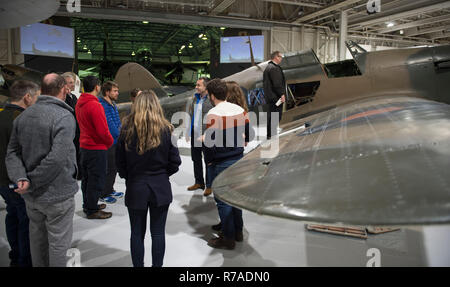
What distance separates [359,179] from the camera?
122 cm

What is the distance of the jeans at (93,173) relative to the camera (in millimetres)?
3395

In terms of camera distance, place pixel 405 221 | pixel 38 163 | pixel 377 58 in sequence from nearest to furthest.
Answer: pixel 405 221
pixel 38 163
pixel 377 58

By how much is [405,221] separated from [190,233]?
2.45 metres

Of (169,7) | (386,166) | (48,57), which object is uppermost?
(169,7)

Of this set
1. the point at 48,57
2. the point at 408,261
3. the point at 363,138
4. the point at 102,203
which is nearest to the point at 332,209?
the point at 363,138

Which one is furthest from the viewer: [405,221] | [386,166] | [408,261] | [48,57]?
[48,57]

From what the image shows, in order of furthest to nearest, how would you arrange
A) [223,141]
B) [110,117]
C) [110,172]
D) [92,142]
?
1. [110,172]
2. [110,117]
3. [92,142]
4. [223,141]

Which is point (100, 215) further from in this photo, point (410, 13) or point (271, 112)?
point (410, 13)

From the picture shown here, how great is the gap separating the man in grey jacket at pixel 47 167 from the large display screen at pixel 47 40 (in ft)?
41.6

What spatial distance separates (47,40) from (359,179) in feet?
48.0

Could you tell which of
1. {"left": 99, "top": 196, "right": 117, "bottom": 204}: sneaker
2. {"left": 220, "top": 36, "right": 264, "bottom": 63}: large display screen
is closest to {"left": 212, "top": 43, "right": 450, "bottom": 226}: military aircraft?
{"left": 99, "top": 196, "right": 117, "bottom": 204}: sneaker

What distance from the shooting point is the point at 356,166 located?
4.41 ft

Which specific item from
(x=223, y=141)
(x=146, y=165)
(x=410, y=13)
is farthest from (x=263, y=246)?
Result: (x=410, y=13)
